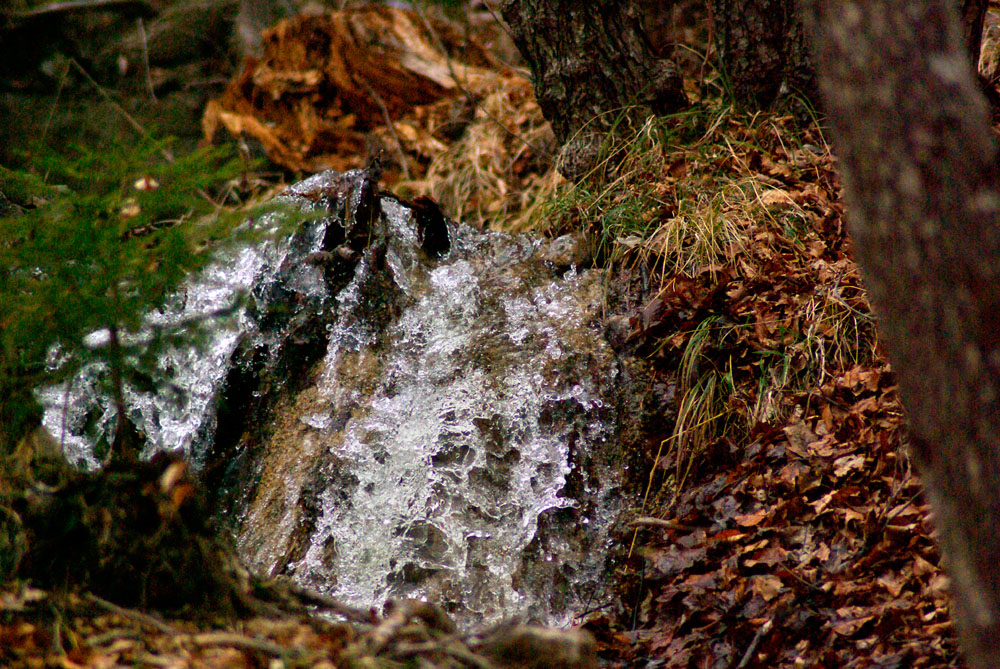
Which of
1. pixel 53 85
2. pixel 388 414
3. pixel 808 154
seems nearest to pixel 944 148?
pixel 388 414

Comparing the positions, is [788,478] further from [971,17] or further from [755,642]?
[971,17]

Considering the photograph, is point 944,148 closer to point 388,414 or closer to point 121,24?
point 388,414

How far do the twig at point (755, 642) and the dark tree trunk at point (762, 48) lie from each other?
321cm

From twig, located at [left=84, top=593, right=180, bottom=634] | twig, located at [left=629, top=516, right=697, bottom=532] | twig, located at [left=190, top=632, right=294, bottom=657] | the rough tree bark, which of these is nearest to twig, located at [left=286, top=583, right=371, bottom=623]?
twig, located at [left=190, top=632, right=294, bottom=657]

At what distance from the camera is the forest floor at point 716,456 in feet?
6.20

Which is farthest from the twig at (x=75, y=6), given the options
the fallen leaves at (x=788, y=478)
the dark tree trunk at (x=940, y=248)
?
the dark tree trunk at (x=940, y=248)

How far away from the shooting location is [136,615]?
1868 mm

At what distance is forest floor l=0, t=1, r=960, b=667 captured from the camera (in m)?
1.89

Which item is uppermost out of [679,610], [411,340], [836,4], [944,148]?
[836,4]

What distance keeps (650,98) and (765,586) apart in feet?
10.0

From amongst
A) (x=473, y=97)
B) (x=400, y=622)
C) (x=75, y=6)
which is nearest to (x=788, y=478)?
(x=400, y=622)

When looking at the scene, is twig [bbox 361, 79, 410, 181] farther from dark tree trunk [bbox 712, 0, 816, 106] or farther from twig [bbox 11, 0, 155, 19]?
twig [bbox 11, 0, 155, 19]

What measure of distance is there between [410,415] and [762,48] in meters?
2.98

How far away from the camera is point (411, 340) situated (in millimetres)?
4316
